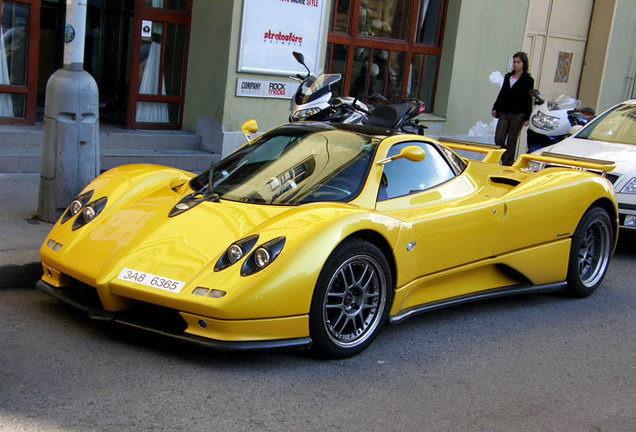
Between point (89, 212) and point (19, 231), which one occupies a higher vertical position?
point (89, 212)

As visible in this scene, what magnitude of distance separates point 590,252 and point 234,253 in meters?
3.57

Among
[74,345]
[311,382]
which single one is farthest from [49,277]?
[311,382]

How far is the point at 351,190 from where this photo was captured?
5039 mm

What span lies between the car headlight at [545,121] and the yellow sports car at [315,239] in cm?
430

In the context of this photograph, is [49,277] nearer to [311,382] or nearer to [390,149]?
[311,382]

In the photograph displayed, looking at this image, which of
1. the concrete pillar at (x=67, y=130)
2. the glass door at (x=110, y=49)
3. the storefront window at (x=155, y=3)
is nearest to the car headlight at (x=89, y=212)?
the concrete pillar at (x=67, y=130)

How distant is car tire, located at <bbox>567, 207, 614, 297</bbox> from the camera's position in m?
6.30

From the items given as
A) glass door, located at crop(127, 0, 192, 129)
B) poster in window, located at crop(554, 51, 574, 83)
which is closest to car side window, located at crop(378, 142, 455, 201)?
glass door, located at crop(127, 0, 192, 129)

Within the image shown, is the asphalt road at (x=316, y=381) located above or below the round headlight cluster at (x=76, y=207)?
below

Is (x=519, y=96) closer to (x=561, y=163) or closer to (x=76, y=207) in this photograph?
(x=561, y=163)

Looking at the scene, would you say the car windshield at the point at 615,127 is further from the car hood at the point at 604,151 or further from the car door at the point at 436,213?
the car door at the point at 436,213

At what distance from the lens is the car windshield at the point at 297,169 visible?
502 centimetres

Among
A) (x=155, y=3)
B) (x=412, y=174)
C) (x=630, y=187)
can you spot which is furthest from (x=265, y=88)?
(x=412, y=174)

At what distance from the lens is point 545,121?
10.7 metres
